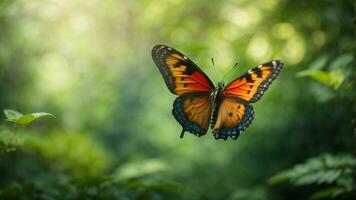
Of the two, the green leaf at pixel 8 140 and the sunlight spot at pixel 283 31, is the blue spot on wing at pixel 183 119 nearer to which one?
the green leaf at pixel 8 140

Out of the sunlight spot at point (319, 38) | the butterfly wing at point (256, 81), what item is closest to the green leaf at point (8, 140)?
the butterfly wing at point (256, 81)

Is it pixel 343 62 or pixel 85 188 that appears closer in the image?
pixel 85 188

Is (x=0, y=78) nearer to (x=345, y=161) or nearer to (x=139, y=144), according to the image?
(x=139, y=144)

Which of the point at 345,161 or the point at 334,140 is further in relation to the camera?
the point at 334,140

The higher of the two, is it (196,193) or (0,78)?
(0,78)

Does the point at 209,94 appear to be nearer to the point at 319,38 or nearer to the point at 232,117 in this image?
the point at 232,117

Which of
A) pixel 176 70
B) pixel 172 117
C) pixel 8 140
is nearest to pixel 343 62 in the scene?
pixel 176 70

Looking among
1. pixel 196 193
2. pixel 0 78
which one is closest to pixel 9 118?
pixel 196 193
